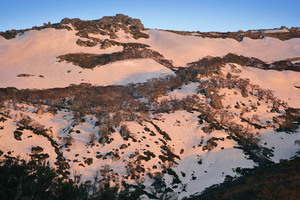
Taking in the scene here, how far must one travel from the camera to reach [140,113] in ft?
261

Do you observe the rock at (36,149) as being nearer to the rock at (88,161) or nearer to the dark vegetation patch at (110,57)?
the rock at (88,161)

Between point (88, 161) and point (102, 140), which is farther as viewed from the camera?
point (102, 140)

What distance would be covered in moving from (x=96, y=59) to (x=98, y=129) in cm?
8095

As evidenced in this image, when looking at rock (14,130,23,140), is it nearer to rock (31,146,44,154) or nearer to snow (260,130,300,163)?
rock (31,146,44,154)

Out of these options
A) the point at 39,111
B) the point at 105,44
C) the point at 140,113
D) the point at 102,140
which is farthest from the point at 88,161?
the point at 105,44

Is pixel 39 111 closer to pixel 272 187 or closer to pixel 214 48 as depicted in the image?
Result: pixel 272 187

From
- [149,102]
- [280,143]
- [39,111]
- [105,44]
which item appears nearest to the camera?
[39,111]

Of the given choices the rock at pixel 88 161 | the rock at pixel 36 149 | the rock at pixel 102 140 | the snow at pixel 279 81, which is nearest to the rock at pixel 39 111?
the rock at pixel 36 149

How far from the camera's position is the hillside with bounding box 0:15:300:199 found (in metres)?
54.4

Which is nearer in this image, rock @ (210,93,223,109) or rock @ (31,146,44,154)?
rock @ (31,146,44,154)

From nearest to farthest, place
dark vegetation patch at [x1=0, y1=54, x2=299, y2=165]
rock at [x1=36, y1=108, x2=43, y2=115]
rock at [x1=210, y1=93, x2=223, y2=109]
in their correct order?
dark vegetation patch at [x1=0, y1=54, x2=299, y2=165] < rock at [x1=36, y1=108, x2=43, y2=115] < rock at [x1=210, y1=93, x2=223, y2=109]

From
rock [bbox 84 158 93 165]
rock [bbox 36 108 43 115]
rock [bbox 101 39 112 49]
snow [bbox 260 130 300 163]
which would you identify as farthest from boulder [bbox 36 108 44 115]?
rock [bbox 101 39 112 49]

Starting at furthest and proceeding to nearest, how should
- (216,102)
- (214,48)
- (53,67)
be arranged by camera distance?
(214,48) → (53,67) → (216,102)

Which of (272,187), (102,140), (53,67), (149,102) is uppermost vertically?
(53,67)
